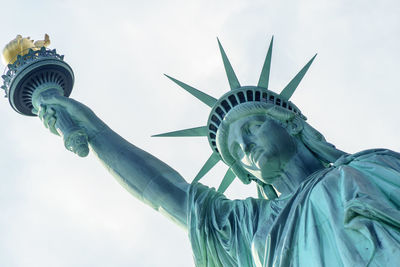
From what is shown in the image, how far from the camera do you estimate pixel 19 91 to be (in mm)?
10914

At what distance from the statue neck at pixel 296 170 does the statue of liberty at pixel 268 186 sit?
0.01 meters

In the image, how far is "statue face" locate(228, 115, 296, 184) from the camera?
28.9ft

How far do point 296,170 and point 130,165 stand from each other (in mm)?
2155

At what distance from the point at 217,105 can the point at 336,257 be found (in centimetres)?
338

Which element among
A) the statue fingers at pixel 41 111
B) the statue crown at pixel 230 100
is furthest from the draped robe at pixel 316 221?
the statue fingers at pixel 41 111

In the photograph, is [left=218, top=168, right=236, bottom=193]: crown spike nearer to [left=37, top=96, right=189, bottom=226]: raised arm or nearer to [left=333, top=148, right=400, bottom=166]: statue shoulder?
[left=37, top=96, right=189, bottom=226]: raised arm

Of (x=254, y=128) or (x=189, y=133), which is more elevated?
(x=189, y=133)

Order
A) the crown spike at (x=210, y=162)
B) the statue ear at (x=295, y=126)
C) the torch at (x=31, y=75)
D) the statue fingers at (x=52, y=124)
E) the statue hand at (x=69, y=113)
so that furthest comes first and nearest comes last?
the torch at (x=31, y=75) < the statue fingers at (x=52, y=124) < the statue hand at (x=69, y=113) < the crown spike at (x=210, y=162) < the statue ear at (x=295, y=126)

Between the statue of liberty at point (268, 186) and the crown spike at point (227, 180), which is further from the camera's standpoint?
the crown spike at point (227, 180)

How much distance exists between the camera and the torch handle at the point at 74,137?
981 cm

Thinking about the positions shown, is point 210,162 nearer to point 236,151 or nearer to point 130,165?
point 236,151

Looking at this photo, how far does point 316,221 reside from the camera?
23.9 ft

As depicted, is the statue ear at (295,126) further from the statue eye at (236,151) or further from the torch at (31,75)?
the torch at (31,75)

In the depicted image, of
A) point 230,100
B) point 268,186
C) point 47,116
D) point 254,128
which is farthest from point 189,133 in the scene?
point 47,116
